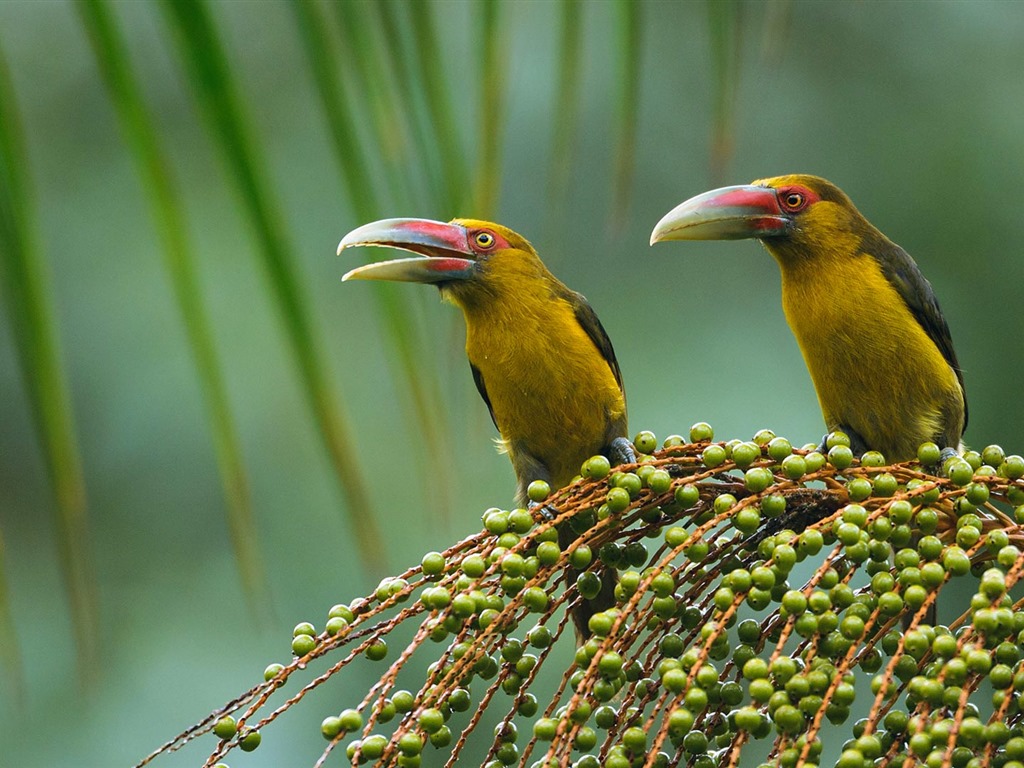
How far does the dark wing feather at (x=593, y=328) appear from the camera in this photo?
111 inches

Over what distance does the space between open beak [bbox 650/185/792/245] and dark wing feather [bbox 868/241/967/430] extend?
229mm

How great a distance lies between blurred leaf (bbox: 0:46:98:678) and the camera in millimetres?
773

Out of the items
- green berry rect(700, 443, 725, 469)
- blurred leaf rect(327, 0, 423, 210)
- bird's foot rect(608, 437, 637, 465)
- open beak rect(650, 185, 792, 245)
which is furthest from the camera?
bird's foot rect(608, 437, 637, 465)

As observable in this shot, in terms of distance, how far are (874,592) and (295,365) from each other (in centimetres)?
80

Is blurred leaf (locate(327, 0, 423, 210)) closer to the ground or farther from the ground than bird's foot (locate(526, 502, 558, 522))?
farther from the ground

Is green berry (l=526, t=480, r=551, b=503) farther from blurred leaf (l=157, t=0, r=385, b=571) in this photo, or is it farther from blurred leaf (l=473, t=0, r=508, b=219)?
blurred leaf (l=157, t=0, r=385, b=571)

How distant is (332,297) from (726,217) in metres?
3.71

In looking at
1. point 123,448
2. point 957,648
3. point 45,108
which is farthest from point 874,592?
point 45,108

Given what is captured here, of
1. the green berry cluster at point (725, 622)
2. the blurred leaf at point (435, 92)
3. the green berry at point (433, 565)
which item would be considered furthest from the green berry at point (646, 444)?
the blurred leaf at point (435, 92)

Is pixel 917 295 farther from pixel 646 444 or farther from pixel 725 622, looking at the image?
pixel 725 622

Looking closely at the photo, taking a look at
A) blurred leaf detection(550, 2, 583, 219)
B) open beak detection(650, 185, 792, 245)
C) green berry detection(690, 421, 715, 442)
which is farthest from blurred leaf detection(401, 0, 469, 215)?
open beak detection(650, 185, 792, 245)

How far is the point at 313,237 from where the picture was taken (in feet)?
20.1

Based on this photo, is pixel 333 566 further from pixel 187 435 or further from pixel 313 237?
pixel 313 237

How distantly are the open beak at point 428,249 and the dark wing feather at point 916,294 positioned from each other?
33.3 inches
